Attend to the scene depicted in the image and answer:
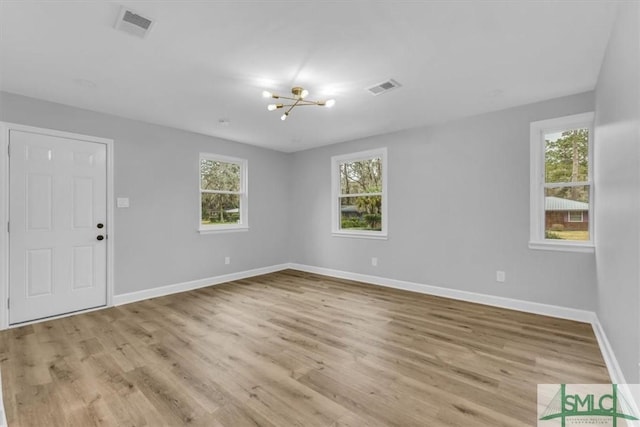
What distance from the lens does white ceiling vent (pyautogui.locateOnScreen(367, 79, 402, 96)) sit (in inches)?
118

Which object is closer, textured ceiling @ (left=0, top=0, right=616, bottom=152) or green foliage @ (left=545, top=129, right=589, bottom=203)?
textured ceiling @ (left=0, top=0, right=616, bottom=152)

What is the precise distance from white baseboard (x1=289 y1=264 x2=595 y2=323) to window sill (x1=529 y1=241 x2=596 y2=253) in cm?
66

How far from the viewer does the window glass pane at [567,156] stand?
11.1ft

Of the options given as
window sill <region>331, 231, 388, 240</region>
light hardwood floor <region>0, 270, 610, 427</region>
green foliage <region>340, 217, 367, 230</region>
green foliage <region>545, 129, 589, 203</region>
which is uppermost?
green foliage <region>545, 129, 589, 203</region>

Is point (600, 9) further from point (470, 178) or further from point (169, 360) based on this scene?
point (169, 360)

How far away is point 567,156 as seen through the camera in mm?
3479

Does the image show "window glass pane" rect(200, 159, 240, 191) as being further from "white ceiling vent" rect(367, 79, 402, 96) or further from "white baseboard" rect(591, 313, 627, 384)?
"white baseboard" rect(591, 313, 627, 384)

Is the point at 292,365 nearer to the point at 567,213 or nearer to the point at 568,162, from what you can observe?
the point at 567,213

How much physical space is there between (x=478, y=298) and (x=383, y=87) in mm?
2990

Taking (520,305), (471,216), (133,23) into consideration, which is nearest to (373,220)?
(471,216)

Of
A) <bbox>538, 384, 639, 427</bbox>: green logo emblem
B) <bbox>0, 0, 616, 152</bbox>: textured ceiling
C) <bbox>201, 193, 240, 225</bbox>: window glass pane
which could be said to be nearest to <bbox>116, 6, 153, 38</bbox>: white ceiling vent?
<bbox>0, 0, 616, 152</bbox>: textured ceiling

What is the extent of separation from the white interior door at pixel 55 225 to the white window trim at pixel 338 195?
11.7ft

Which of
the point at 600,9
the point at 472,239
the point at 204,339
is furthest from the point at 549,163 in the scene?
the point at 204,339

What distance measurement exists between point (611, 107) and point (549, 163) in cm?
140
